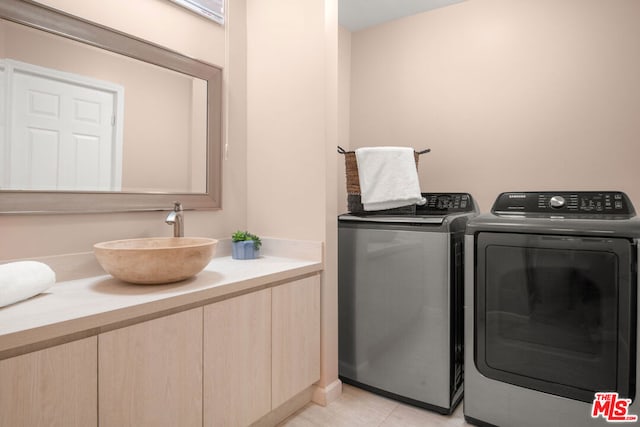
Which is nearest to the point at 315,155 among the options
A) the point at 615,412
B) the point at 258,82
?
the point at 258,82

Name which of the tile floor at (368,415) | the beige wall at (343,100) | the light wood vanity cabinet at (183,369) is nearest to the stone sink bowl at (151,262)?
the light wood vanity cabinet at (183,369)

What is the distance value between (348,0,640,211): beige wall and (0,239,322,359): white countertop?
150 centimetres

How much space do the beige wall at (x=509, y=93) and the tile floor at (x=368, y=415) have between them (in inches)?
52.3

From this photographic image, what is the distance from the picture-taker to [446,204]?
7.84 feet

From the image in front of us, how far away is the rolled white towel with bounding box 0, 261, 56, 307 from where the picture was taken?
1.06 meters

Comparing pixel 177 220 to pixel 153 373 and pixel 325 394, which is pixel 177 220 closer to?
pixel 153 373

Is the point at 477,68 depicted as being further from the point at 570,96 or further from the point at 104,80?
the point at 104,80

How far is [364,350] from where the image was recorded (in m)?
2.15

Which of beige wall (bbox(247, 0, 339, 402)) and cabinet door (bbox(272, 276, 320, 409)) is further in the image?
beige wall (bbox(247, 0, 339, 402))

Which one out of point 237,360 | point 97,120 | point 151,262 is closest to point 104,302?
point 151,262

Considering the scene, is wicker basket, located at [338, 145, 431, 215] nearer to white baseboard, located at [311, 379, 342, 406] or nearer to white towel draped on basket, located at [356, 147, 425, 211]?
white towel draped on basket, located at [356, 147, 425, 211]

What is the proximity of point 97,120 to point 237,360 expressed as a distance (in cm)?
113


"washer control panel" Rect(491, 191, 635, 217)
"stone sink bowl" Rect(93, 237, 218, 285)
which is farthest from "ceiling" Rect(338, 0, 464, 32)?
"stone sink bowl" Rect(93, 237, 218, 285)

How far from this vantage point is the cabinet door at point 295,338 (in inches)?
67.4
